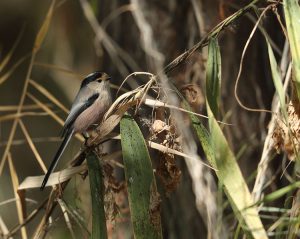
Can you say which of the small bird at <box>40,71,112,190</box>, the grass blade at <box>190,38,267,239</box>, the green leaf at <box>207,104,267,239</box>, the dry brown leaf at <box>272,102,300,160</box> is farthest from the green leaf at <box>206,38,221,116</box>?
the small bird at <box>40,71,112,190</box>

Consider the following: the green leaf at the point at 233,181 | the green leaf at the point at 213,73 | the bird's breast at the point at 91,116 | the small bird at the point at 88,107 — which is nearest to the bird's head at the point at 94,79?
the small bird at the point at 88,107

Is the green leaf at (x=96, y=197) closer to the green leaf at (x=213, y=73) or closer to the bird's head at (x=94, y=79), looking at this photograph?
the green leaf at (x=213, y=73)

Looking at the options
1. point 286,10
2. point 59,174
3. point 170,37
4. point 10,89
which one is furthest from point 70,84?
point 286,10

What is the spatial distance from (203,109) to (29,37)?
13.7 feet

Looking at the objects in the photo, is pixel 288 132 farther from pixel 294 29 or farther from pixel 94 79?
pixel 94 79

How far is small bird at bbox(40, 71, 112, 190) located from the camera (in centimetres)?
349

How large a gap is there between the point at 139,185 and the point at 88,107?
4.12 ft

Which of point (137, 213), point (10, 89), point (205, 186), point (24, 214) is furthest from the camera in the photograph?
point (10, 89)

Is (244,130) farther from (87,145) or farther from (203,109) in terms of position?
(87,145)

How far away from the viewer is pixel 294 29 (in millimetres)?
2271

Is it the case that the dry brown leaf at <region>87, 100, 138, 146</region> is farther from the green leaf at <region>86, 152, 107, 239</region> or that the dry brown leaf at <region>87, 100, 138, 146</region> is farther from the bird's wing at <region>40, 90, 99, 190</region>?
the bird's wing at <region>40, 90, 99, 190</region>

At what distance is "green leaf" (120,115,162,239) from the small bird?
88 cm

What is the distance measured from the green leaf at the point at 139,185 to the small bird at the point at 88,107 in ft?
2.90

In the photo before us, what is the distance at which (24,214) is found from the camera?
3035 millimetres
